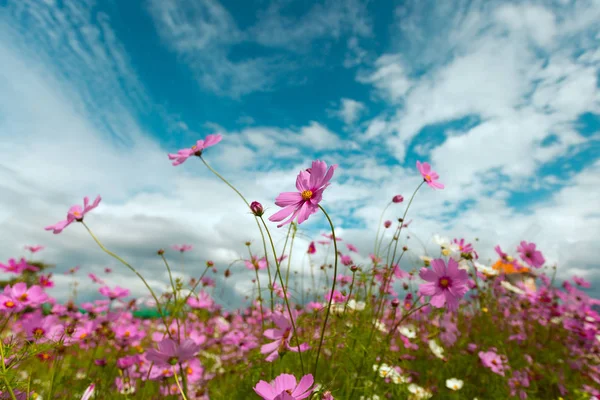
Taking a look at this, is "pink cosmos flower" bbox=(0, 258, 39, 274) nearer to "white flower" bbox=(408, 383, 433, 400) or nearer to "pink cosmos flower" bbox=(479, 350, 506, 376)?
"white flower" bbox=(408, 383, 433, 400)

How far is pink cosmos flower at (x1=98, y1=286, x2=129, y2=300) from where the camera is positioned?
2.22 meters

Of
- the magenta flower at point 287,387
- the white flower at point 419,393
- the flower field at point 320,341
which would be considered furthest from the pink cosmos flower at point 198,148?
the white flower at point 419,393

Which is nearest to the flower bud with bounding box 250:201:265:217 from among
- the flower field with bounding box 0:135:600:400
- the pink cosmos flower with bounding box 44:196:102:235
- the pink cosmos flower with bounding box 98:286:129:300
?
the flower field with bounding box 0:135:600:400

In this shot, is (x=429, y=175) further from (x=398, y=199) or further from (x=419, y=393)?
(x=419, y=393)

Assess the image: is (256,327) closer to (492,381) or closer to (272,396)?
(492,381)

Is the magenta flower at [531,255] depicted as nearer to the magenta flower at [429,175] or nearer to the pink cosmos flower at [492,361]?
the pink cosmos flower at [492,361]

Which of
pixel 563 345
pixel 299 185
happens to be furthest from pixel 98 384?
pixel 563 345

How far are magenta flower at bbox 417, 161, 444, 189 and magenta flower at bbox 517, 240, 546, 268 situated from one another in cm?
170

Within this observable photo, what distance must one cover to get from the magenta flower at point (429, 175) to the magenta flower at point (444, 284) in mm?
416

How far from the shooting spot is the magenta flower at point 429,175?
5.35 ft

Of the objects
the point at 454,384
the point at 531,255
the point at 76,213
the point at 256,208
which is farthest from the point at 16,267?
the point at 531,255

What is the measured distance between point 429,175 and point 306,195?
36.2 inches

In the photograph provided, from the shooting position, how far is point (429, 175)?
5.56 ft

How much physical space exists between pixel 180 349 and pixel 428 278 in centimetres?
96
